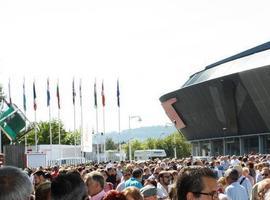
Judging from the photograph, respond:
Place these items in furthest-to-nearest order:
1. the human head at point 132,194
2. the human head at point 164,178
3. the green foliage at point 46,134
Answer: the green foliage at point 46,134
the human head at point 164,178
the human head at point 132,194

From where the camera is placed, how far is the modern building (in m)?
59.1

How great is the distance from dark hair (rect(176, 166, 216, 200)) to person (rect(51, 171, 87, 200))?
153cm

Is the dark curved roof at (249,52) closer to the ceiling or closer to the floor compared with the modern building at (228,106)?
closer to the ceiling

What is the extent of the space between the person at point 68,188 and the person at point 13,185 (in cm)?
166

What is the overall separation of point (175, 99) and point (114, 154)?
15.5 metres

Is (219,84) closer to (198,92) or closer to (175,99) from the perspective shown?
(198,92)

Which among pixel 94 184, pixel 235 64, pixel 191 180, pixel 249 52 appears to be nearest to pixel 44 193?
pixel 94 184

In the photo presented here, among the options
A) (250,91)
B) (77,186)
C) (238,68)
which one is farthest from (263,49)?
(77,186)

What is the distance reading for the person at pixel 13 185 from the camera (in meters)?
3.71

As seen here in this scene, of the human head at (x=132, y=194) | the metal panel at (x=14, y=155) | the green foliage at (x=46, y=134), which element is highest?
the green foliage at (x=46, y=134)

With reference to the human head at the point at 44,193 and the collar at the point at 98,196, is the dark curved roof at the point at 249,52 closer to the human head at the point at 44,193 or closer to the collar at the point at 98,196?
the collar at the point at 98,196

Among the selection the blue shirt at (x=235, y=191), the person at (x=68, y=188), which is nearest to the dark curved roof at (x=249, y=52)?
the blue shirt at (x=235, y=191)

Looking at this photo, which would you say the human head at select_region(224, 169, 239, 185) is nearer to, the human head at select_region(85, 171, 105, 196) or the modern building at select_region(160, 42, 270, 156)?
the human head at select_region(85, 171, 105, 196)

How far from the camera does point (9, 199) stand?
370 cm
